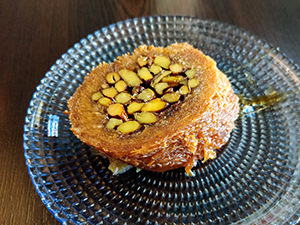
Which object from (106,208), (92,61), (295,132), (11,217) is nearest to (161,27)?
(92,61)

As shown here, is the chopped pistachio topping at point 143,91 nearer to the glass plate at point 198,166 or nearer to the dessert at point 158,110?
the dessert at point 158,110

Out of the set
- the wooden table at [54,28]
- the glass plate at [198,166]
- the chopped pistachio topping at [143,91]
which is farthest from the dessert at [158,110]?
the wooden table at [54,28]

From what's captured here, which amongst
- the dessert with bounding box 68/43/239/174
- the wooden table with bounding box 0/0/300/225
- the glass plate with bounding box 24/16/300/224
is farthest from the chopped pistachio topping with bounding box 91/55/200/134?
the wooden table with bounding box 0/0/300/225

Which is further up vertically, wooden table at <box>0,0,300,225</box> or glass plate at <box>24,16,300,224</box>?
wooden table at <box>0,0,300,225</box>

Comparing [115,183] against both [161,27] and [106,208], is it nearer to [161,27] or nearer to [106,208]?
[106,208]

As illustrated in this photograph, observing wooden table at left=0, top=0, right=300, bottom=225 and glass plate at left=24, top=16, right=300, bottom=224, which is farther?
wooden table at left=0, top=0, right=300, bottom=225

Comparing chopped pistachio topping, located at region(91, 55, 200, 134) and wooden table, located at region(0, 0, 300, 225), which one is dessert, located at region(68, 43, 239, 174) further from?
wooden table, located at region(0, 0, 300, 225)

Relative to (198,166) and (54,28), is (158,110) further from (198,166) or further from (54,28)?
(54,28)
